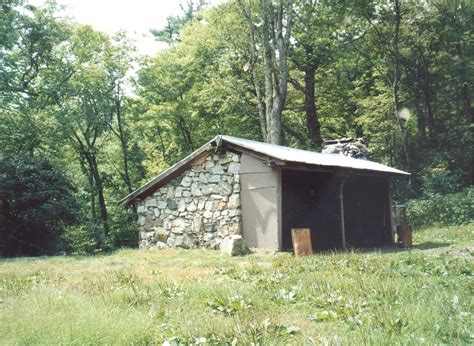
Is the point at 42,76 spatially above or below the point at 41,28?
below

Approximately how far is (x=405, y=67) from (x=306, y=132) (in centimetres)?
680

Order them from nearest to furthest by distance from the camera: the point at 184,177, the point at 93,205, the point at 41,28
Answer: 1. the point at 184,177
2. the point at 41,28
3. the point at 93,205

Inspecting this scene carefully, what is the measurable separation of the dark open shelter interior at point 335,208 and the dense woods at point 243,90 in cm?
320

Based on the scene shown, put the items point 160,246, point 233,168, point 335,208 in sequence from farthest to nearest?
point 335,208 → point 160,246 → point 233,168

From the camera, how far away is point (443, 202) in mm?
18547

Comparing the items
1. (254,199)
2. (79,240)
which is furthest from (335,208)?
(79,240)

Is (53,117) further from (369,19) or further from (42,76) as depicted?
(369,19)

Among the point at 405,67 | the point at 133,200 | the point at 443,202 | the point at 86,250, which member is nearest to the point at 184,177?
the point at 133,200

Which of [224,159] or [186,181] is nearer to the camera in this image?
[224,159]

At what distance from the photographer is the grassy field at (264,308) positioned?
144 inches

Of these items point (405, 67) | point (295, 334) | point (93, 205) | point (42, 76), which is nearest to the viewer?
point (295, 334)

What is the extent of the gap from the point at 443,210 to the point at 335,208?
5919mm

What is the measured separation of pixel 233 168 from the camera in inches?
505

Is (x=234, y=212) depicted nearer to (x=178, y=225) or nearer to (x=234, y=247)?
(x=234, y=247)
